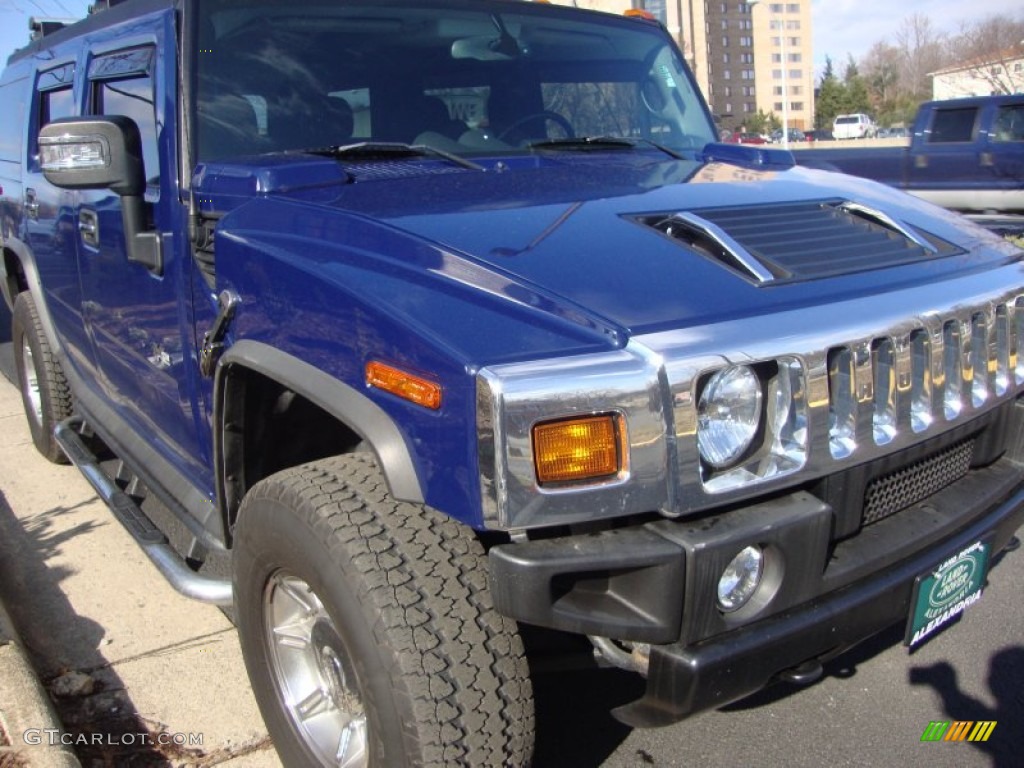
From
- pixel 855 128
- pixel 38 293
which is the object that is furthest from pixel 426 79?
pixel 855 128

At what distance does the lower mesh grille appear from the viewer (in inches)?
88.7

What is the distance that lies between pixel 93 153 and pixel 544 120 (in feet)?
4.84

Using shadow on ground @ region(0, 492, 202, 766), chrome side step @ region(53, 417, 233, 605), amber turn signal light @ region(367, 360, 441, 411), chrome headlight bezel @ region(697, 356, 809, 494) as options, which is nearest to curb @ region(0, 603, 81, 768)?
shadow on ground @ region(0, 492, 202, 766)

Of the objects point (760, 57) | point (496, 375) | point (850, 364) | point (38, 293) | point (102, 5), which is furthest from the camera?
point (760, 57)

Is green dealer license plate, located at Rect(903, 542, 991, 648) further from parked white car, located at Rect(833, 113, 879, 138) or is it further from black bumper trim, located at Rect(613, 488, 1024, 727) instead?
parked white car, located at Rect(833, 113, 879, 138)

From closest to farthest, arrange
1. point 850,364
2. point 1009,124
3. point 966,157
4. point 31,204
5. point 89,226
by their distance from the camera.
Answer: point 850,364, point 89,226, point 31,204, point 1009,124, point 966,157

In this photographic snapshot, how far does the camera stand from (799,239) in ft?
8.04

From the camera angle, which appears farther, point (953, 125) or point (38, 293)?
point (953, 125)

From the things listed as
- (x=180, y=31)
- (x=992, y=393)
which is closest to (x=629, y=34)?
(x=180, y=31)

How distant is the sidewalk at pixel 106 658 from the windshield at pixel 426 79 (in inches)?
63.4

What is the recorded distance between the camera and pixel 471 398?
1.78 meters

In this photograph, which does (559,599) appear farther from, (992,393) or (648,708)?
(992,393)

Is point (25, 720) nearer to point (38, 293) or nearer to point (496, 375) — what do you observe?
point (496, 375)

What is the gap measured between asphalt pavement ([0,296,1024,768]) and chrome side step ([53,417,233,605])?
331mm
